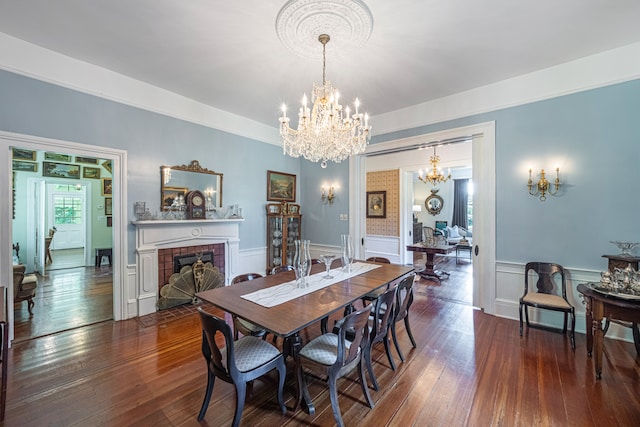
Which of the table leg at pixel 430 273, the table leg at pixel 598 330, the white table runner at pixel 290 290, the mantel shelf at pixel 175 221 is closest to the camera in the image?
the white table runner at pixel 290 290

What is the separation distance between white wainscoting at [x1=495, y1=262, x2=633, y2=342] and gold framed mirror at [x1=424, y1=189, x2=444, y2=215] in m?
7.00

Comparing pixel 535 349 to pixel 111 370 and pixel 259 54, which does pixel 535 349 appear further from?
pixel 259 54

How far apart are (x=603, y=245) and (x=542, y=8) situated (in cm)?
256

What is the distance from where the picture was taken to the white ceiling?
2174mm

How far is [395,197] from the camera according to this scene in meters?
6.66

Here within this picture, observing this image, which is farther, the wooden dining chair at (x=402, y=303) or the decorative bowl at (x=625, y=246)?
the decorative bowl at (x=625, y=246)

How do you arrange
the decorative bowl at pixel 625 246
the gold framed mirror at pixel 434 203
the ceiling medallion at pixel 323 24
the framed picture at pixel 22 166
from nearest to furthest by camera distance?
the ceiling medallion at pixel 323 24 < the decorative bowl at pixel 625 246 < the framed picture at pixel 22 166 < the gold framed mirror at pixel 434 203

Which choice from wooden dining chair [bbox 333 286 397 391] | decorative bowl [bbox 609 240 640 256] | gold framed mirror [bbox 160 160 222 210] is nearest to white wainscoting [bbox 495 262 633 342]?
decorative bowl [bbox 609 240 640 256]

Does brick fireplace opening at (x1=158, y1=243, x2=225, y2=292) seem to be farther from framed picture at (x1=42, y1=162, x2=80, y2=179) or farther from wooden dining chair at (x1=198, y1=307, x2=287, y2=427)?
framed picture at (x1=42, y1=162, x2=80, y2=179)

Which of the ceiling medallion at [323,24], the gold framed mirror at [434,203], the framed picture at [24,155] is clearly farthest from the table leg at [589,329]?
the framed picture at [24,155]

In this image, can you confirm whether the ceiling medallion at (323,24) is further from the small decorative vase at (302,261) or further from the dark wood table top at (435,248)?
the dark wood table top at (435,248)

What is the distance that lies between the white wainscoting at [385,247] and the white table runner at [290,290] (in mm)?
3900

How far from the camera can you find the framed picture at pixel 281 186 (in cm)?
522

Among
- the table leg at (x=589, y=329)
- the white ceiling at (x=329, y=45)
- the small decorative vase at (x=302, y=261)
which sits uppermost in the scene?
the white ceiling at (x=329, y=45)
